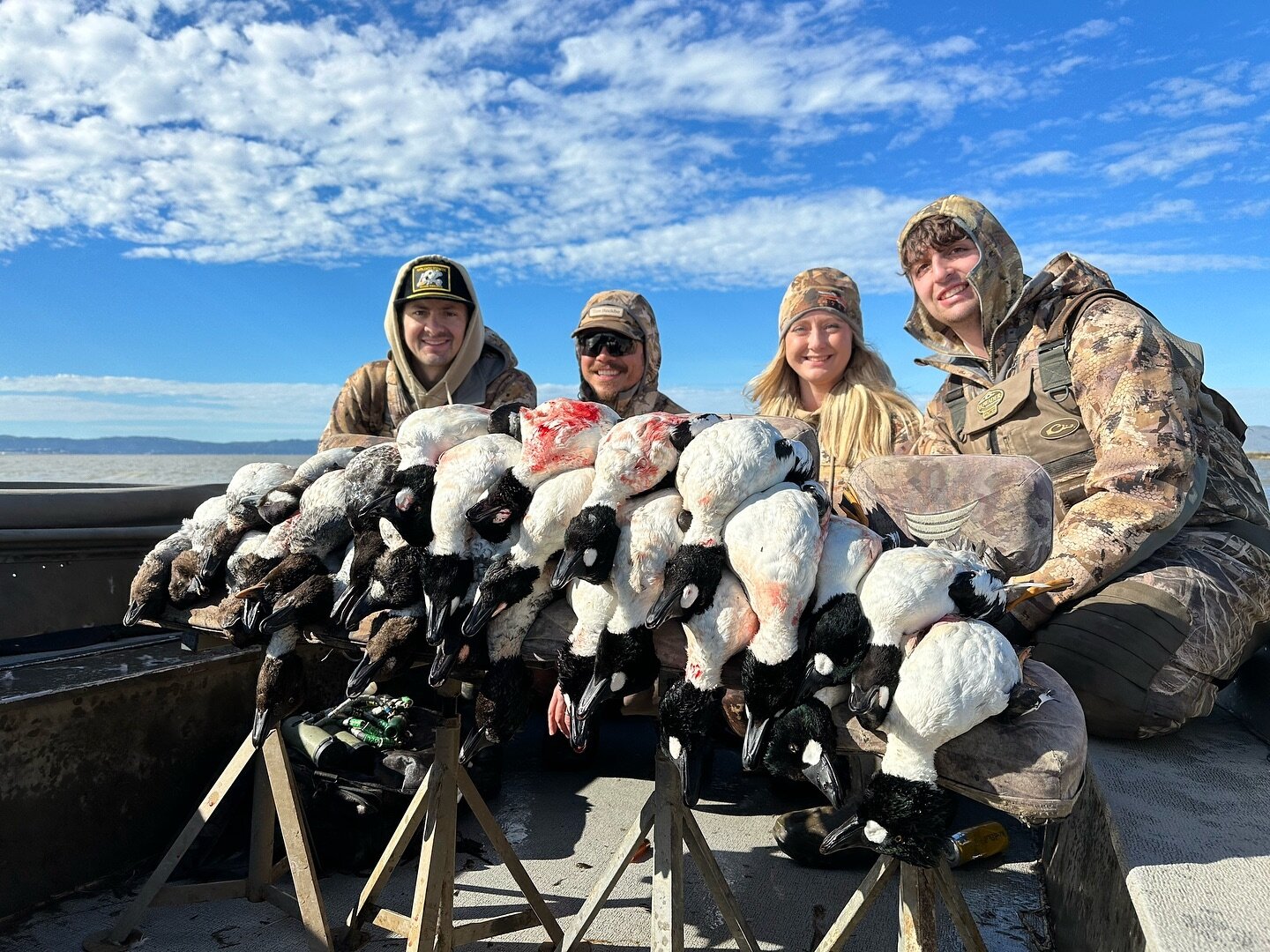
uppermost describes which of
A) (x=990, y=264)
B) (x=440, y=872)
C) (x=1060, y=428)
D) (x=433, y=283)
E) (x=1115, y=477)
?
(x=433, y=283)

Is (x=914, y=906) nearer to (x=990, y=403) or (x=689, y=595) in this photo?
(x=689, y=595)

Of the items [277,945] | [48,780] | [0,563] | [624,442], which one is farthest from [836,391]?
[0,563]

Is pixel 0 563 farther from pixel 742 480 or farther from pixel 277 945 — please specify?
pixel 742 480

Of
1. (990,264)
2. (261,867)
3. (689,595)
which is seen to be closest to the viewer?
(689,595)

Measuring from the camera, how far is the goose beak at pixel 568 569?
1.80 m

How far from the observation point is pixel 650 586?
5.95 ft

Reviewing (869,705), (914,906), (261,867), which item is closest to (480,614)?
(869,705)

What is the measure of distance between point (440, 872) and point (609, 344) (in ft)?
9.07

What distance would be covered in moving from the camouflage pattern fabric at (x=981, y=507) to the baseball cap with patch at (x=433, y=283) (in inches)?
117

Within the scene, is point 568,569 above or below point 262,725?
above

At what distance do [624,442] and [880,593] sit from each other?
665 mm

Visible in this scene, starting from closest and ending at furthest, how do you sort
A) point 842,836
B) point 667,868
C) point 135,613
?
point 842,836
point 667,868
point 135,613

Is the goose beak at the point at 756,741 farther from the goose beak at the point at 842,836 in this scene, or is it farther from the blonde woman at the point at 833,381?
the blonde woman at the point at 833,381

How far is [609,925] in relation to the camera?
279 centimetres
